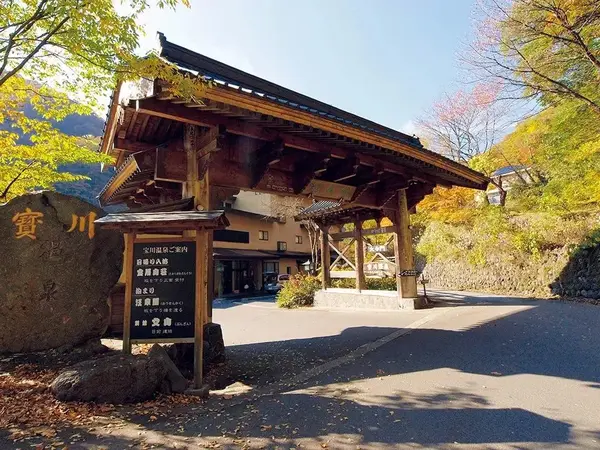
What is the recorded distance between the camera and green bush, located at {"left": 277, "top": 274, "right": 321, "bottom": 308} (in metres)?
14.6

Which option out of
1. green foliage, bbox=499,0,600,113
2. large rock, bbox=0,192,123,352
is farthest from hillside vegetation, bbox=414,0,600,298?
large rock, bbox=0,192,123,352

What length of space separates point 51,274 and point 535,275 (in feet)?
50.4

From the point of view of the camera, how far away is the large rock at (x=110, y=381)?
3.76 m

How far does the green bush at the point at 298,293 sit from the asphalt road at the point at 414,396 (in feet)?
23.3

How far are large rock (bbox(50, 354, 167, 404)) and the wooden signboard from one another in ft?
1.45

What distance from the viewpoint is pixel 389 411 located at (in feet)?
11.6

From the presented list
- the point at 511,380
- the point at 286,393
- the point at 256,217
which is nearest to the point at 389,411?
the point at 286,393

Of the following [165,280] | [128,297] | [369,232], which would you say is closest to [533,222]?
[369,232]

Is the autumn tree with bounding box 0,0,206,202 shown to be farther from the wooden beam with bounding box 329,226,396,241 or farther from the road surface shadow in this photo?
the wooden beam with bounding box 329,226,396,241

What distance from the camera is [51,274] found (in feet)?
16.8

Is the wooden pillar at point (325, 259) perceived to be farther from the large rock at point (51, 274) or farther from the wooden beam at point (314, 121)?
the large rock at point (51, 274)

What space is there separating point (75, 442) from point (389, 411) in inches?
114

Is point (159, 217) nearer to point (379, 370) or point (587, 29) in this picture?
point (379, 370)

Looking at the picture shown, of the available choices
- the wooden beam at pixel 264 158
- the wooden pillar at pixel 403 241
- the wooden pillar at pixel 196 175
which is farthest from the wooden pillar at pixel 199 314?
the wooden pillar at pixel 403 241
